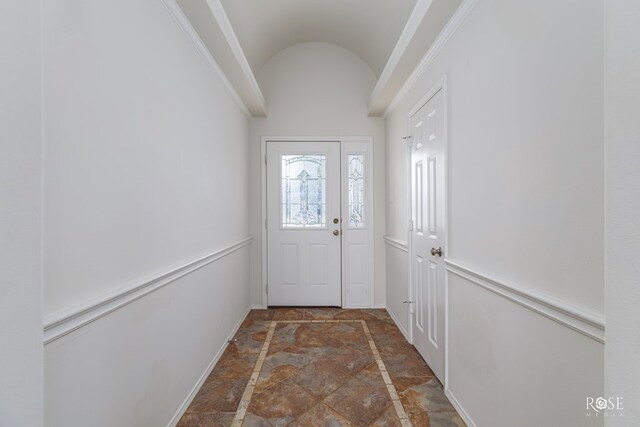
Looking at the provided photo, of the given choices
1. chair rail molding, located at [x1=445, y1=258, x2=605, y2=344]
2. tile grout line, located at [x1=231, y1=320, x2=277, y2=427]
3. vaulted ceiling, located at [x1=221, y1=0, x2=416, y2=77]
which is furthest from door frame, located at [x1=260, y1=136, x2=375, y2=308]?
chair rail molding, located at [x1=445, y1=258, x2=605, y2=344]

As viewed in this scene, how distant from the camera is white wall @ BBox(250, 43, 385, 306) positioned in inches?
141

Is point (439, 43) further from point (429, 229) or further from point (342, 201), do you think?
point (342, 201)

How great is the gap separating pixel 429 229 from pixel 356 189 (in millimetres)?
1540

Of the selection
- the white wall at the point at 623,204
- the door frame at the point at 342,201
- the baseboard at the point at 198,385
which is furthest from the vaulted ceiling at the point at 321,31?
the baseboard at the point at 198,385

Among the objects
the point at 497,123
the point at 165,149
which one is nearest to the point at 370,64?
the point at 497,123

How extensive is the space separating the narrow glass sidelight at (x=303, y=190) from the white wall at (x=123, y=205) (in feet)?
5.03

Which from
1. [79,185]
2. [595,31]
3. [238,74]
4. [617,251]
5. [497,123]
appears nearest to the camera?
[617,251]

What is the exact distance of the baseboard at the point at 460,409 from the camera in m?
1.61

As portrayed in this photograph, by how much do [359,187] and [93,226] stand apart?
2.95 m

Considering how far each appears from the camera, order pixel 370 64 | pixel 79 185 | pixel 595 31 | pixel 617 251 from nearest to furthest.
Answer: pixel 617 251 → pixel 595 31 → pixel 79 185 → pixel 370 64

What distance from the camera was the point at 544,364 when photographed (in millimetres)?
1105

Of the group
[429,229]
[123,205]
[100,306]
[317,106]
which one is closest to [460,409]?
[429,229]

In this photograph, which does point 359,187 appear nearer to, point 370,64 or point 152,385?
point 370,64

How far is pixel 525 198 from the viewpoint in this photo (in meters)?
1.21
